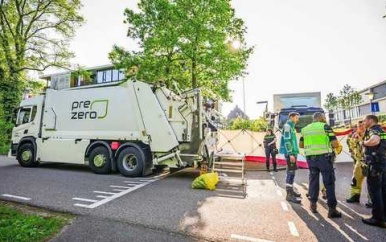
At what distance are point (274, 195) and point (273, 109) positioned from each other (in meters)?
6.54

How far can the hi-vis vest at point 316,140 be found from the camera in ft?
15.6

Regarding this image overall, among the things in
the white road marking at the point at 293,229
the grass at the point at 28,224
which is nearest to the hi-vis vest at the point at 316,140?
the white road marking at the point at 293,229

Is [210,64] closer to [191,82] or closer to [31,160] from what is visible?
[191,82]

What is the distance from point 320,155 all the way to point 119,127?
20.3ft

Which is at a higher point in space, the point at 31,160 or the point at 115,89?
the point at 115,89

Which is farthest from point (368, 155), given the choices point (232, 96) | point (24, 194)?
point (232, 96)

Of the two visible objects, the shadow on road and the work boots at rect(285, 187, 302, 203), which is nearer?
the shadow on road

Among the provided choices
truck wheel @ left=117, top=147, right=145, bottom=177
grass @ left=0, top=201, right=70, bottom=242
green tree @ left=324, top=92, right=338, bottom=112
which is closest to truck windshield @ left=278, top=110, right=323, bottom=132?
truck wheel @ left=117, top=147, right=145, bottom=177

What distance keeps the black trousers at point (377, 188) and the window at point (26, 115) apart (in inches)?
442

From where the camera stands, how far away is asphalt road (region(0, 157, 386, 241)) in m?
3.63

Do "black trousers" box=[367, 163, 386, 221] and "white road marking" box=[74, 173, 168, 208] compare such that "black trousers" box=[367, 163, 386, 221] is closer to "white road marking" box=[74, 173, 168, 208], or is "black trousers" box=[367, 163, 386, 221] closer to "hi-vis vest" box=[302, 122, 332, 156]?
"hi-vis vest" box=[302, 122, 332, 156]

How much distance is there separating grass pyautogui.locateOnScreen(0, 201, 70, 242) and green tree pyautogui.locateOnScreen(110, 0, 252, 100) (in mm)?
10091

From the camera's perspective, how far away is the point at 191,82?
16.3 metres

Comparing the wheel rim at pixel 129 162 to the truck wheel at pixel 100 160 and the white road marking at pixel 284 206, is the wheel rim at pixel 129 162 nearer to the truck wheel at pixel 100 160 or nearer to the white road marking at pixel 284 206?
the truck wheel at pixel 100 160
